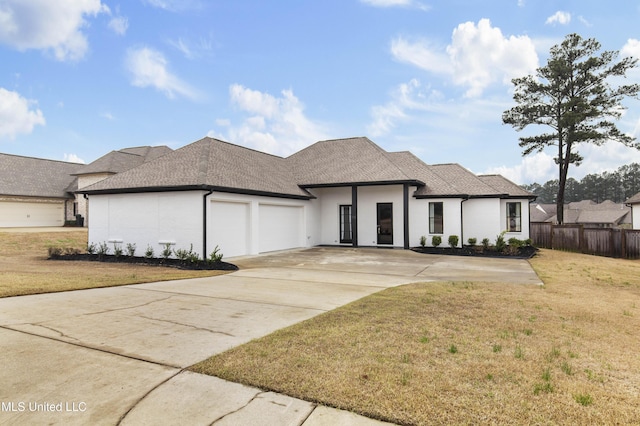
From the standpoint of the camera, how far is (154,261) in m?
14.5

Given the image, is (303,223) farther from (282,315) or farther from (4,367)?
(4,367)

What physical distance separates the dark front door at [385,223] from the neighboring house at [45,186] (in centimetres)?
2310

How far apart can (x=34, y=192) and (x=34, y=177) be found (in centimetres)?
247

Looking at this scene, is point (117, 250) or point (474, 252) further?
point (474, 252)

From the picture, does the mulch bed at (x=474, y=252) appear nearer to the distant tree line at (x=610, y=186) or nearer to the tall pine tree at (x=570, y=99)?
the tall pine tree at (x=570, y=99)

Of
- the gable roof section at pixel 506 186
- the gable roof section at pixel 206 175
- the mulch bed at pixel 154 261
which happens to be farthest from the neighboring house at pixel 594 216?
the mulch bed at pixel 154 261

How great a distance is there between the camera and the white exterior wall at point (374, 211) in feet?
67.7

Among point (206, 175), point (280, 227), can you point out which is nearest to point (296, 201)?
point (280, 227)

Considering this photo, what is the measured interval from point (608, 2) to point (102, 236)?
2306 cm

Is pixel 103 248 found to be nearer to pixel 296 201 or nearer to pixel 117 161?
pixel 296 201

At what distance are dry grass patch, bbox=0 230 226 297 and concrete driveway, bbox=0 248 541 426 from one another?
858mm

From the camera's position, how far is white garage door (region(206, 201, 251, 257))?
15008 mm

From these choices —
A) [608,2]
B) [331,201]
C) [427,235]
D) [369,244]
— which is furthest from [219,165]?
[608,2]

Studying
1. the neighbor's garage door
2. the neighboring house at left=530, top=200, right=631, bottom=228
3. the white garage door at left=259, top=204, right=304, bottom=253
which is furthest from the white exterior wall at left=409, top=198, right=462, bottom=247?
the neighboring house at left=530, top=200, right=631, bottom=228
